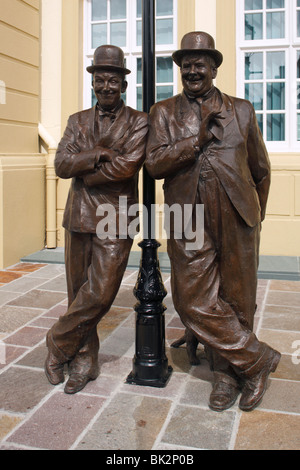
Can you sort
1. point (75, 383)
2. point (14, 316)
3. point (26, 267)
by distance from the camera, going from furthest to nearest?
point (26, 267) < point (14, 316) < point (75, 383)

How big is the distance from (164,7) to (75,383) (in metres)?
6.57

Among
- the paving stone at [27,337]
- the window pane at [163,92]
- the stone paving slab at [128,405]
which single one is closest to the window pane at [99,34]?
the window pane at [163,92]

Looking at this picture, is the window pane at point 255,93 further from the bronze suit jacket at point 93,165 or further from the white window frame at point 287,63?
the bronze suit jacket at point 93,165

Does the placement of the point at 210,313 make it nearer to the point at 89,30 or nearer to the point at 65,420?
the point at 65,420

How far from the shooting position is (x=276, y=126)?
816 cm

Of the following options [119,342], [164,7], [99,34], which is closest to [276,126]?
[164,7]

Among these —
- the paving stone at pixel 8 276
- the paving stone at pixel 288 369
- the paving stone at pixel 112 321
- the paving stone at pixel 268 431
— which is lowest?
the paving stone at pixel 268 431

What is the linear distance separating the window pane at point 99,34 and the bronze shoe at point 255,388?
22.0 feet

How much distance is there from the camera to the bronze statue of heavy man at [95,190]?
133 inches

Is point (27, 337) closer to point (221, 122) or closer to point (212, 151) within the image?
point (212, 151)

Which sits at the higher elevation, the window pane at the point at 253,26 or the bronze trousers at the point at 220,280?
the window pane at the point at 253,26

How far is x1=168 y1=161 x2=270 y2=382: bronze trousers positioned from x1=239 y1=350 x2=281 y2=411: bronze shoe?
63 millimetres

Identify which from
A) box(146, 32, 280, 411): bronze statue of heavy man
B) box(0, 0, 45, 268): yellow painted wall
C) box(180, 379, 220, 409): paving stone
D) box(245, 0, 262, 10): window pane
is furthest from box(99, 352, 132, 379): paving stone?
box(245, 0, 262, 10): window pane
